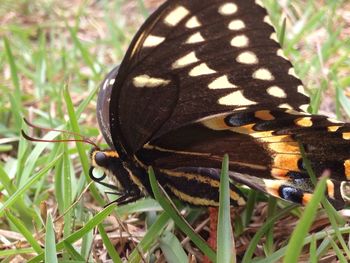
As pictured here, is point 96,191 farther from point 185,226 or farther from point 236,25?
point 236,25

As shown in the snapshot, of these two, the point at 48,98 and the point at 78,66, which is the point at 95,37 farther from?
the point at 48,98

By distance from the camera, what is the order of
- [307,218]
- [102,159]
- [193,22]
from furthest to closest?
[102,159], [193,22], [307,218]

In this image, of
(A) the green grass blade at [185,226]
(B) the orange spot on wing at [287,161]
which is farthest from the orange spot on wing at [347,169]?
(A) the green grass blade at [185,226]

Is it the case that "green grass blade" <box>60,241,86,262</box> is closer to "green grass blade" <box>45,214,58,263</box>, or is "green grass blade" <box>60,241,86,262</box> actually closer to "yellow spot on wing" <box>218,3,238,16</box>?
"green grass blade" <box>45,214,58,263</box>

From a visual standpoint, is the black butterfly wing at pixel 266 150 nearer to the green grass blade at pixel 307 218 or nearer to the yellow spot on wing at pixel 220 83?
the yellow spot on wing at pixel 220 83

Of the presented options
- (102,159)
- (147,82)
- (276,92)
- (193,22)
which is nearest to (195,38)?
(193,22)
